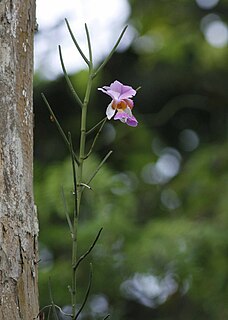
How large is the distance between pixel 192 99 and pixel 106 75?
14.4 inches

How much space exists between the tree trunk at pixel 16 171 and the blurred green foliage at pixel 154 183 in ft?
4.88

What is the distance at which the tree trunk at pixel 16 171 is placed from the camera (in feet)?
3.76

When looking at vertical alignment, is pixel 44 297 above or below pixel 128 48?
below

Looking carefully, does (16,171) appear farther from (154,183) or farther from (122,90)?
(154,183)

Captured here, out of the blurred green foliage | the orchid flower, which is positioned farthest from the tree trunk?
the blurred green foliage

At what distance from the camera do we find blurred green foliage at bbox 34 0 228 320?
9.82 feet

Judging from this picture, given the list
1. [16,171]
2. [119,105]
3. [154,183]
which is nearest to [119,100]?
[119,105]

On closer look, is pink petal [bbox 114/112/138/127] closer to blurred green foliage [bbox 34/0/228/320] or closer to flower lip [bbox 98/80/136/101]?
flower lip [bbox 98/80/136/101]

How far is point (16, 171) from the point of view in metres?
1.18

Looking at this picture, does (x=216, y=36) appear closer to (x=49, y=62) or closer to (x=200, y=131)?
(x=200, y=131)

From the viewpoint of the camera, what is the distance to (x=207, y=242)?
9.92 ft

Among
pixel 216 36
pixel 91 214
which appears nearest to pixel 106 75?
pixel 216 36

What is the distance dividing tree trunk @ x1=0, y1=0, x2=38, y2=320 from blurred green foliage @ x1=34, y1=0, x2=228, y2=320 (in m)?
1.49

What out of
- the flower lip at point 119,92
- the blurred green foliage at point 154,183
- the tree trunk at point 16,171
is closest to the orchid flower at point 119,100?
the flower lip at point 119,92
